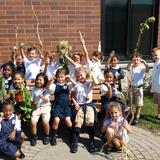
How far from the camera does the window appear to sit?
8.10 meters

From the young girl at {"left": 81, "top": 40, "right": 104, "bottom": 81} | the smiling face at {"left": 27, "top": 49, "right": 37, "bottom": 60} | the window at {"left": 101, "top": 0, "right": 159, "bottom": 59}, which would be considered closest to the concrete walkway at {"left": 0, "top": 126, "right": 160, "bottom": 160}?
the young girl at {"left": 81, "top": 40, "right": 104, "bottom": 81}

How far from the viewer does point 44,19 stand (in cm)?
746

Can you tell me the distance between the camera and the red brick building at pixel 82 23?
7.33m

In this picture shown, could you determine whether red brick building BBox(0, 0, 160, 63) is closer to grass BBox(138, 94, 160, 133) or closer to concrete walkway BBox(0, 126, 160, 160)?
grass BBox(138, 94, 160, 133)

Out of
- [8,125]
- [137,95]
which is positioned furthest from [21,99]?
[137,95]

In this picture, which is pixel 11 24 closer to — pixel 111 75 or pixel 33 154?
pixel 111 75

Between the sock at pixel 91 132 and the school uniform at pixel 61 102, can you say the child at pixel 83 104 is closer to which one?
the sock at pixel 91 132

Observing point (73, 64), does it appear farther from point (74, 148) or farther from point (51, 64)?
point (74, 148)

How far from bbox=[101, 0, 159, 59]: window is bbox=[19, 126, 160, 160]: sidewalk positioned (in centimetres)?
292

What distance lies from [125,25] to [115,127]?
3557 millimetres

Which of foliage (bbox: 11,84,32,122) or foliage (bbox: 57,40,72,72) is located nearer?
foliage (bbox: 11,84,32,122)

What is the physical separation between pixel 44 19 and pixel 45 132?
2665 mm

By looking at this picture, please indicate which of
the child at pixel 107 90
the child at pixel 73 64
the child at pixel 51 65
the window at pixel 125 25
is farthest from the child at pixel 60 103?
the window at pixel 125 25

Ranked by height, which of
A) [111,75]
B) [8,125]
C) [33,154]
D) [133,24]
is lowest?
[33,154]
